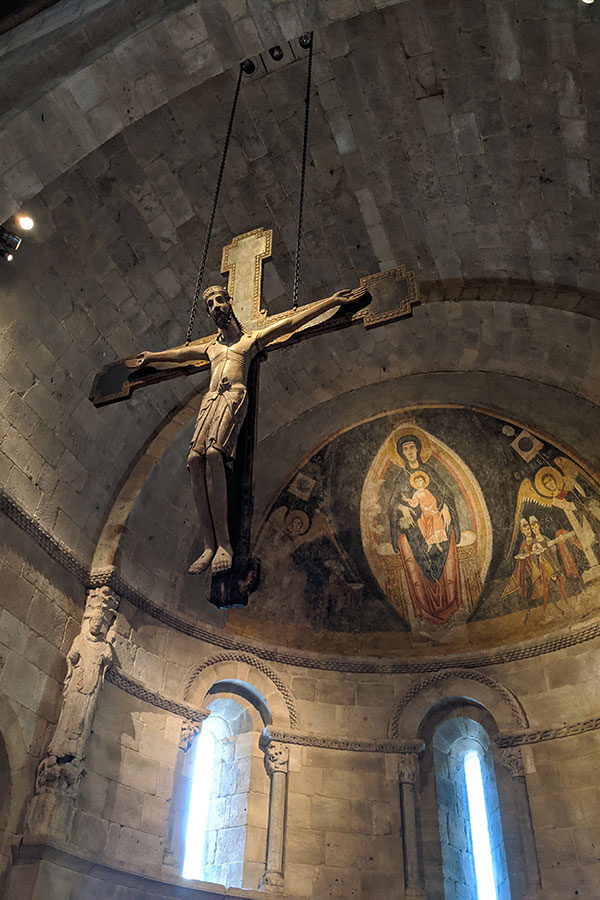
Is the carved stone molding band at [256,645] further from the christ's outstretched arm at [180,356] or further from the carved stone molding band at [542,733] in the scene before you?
the christ's outstretched arm at [180,356]

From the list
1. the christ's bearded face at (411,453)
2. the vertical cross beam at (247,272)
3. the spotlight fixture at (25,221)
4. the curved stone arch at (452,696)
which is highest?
the christ's bearded face at (411,453)

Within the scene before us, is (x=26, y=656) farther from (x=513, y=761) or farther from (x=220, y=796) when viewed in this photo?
(x=513, y=761)

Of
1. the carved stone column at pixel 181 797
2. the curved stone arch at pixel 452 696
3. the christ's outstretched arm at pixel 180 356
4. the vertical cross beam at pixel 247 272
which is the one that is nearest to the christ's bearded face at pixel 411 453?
the curved stone arch at pixel 452 696

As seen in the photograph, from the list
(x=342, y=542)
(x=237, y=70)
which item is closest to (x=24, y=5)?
(x=237, y=70)

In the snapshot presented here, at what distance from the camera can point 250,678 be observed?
987 centimetres

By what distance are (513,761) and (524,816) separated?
60cm

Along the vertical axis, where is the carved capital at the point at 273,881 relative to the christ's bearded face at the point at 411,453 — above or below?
below

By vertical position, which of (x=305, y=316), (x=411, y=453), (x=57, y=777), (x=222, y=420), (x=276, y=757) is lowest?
(x=57, y=777)

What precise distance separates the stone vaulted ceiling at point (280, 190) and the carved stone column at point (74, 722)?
85cm

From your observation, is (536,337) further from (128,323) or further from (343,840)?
(343,840)

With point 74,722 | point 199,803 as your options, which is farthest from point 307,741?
point 74,722

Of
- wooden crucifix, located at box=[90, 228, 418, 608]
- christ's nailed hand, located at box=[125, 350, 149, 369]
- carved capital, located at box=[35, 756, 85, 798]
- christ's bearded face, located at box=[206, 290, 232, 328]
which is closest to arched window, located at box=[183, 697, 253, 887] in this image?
carved capital, located at box=[35, 756, 85, 798]

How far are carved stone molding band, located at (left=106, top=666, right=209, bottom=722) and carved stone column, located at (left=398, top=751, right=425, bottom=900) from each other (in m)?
2.55

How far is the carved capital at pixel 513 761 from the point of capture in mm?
9172
